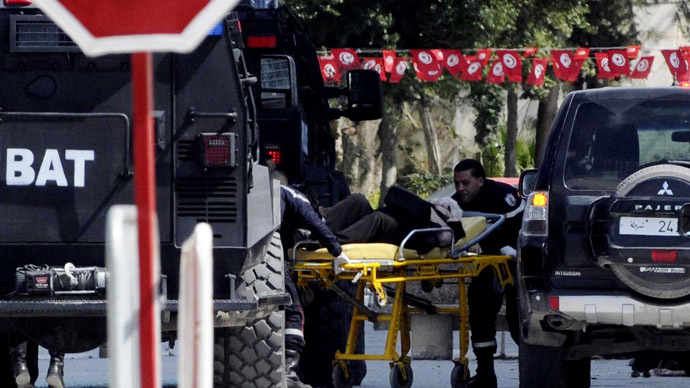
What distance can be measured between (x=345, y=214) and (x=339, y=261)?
0.74 metres

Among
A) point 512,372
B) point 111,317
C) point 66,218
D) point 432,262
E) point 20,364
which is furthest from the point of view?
point 512,372

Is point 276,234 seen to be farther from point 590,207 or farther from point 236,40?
point 590,207

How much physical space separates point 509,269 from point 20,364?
3469 millimetres

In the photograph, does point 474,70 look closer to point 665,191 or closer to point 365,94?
point 365,94

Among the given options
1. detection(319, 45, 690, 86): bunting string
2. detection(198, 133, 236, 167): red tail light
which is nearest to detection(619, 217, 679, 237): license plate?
detection(198, 133, 236, 167): red tail light

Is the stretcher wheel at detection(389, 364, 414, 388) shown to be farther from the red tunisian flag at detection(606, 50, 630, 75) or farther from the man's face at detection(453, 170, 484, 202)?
the red tunisian flag at detection(606, 50, 630, 75)

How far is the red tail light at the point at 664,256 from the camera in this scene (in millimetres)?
7379

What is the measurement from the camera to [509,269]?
387 inches

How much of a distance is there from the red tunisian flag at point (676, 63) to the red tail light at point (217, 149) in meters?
17.7

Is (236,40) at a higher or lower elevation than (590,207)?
higher

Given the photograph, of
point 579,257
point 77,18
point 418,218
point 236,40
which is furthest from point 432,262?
point 77,18

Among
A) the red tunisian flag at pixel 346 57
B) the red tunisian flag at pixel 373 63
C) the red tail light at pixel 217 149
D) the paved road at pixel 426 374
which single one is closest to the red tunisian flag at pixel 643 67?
the red tunisian flag at pixel 373 63

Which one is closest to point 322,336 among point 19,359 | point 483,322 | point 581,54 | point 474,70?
point 483,322

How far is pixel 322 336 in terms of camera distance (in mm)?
10445
